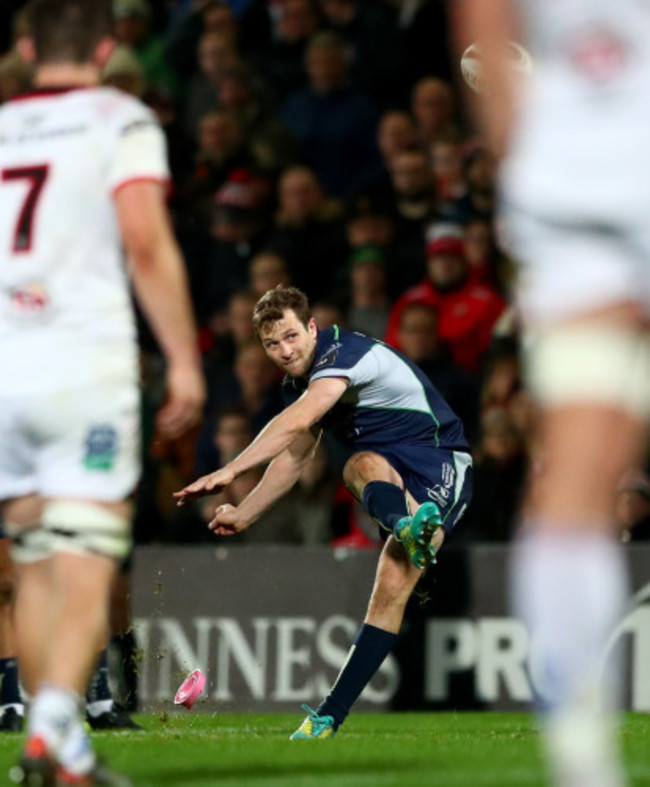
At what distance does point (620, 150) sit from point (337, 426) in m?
4.92

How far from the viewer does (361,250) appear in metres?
12.9

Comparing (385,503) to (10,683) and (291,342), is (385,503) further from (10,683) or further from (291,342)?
(10,683)

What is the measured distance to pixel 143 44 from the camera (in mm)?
15914

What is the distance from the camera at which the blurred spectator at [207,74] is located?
14.9 meters

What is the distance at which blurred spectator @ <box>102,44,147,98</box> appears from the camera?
46.2 feet

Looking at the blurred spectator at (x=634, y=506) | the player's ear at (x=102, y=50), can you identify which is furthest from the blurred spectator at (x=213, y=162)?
the player's ear at (x=102, y=50)

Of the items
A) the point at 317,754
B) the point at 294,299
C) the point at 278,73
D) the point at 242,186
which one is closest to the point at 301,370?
the point at 294,299

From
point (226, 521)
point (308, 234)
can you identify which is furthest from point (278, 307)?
point (308, 234)

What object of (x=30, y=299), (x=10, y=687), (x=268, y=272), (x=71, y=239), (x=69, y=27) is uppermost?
(x=268, y=272)

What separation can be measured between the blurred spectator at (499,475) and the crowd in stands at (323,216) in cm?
1

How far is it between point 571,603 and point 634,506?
763 centimetres

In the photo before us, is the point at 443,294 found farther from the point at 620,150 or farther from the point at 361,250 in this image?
the point at 620,150

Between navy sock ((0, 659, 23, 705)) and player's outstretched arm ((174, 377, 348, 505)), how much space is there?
1.77 m

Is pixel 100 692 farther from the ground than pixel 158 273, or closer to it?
closer to it
